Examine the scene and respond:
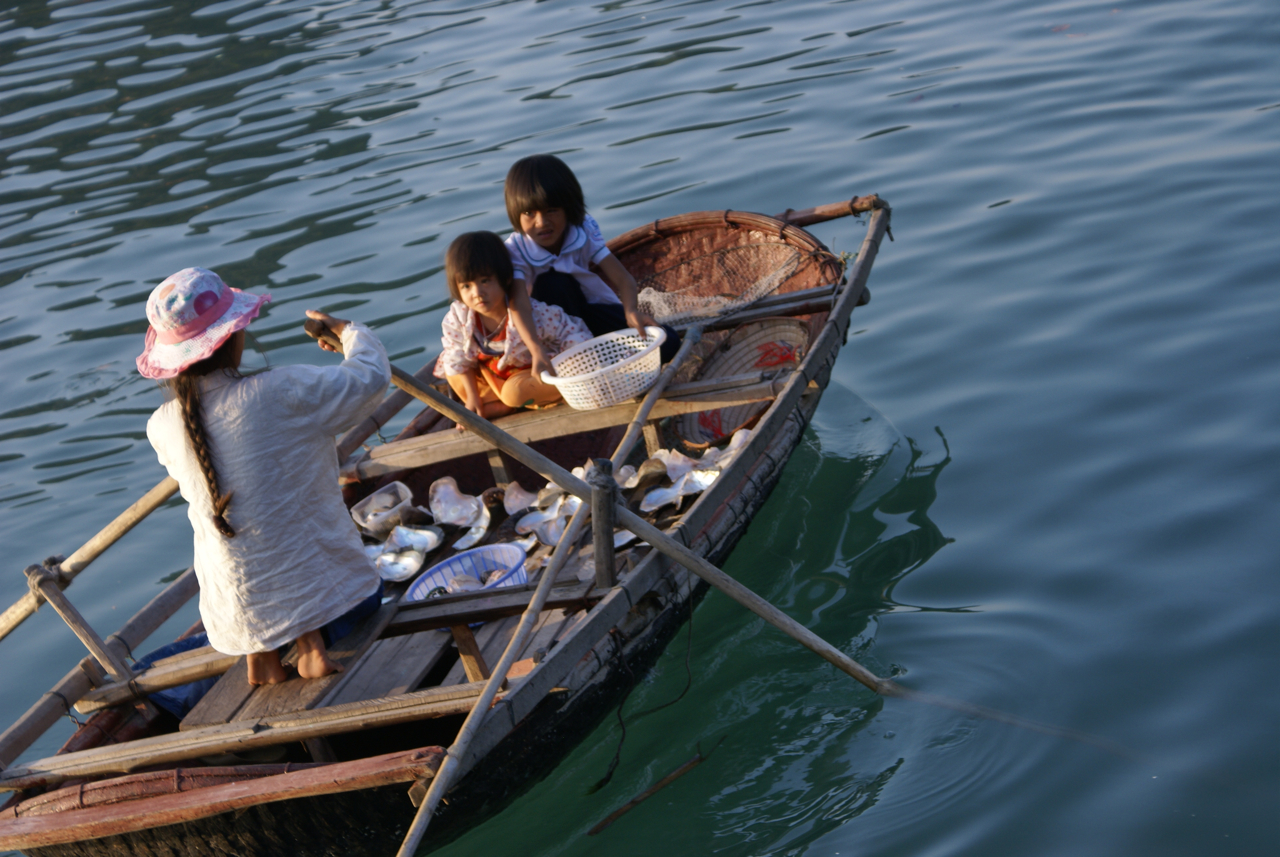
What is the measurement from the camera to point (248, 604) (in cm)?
315

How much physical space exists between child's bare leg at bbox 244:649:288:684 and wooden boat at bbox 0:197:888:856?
0.03 metres

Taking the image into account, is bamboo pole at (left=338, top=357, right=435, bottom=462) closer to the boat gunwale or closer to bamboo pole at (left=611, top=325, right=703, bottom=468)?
bamboo pole at (left=611, top=325, right=703, bottom=468)

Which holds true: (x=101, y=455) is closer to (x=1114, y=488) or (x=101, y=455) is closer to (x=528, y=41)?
(x=1114, y=488)

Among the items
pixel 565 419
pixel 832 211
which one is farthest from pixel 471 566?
pixel 832 211

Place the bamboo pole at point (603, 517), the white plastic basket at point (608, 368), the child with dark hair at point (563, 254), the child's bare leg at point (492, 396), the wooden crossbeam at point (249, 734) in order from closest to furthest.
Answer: the wooden crossbeam at point (249, 734) < the bamboo pole at point (603, 517) < the white plastic basket at point (608, 368) < the child with dark hair at point (563, 254) < the child's bare leg at point (492, 396)

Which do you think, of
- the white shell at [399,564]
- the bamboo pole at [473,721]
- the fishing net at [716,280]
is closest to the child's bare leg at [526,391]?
the white shell at [399,564]

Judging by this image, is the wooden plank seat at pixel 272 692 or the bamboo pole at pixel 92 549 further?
the bamboo pole at pixel 92 549

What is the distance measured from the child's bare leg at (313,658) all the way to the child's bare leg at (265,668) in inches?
3.1

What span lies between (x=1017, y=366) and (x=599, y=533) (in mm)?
2887

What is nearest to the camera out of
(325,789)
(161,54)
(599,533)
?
(325,789)

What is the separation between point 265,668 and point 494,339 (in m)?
1.90

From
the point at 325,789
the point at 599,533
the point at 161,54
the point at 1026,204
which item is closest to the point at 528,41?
the point at 161,54

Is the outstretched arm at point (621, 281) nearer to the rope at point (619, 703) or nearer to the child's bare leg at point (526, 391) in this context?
the child's bare leg at point (526, 391)

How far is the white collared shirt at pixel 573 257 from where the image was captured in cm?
487
